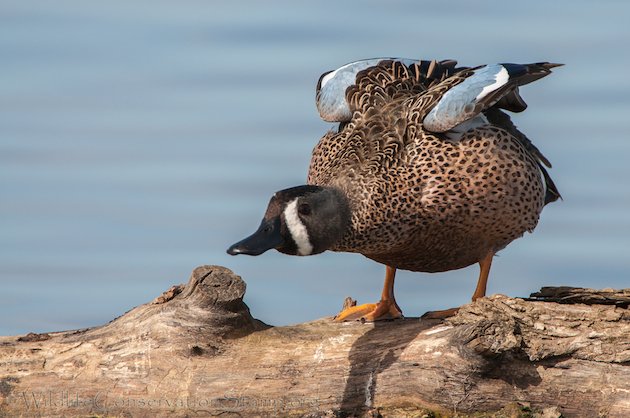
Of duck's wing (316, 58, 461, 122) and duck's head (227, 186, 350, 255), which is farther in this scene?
duck's wing (316, 58, 461, 122)

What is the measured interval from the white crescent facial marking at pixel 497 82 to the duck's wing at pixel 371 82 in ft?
1.89

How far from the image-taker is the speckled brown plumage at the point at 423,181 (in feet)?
24.5

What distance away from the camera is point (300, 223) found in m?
6.94

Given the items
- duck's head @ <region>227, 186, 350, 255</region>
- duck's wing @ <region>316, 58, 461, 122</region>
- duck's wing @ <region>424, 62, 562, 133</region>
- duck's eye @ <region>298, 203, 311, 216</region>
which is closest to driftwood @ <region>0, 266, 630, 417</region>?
duck's head @ <region>227, 186, 350, 255</region>

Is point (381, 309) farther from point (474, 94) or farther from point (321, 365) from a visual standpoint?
point (474, 94)

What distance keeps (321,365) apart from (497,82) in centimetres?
247

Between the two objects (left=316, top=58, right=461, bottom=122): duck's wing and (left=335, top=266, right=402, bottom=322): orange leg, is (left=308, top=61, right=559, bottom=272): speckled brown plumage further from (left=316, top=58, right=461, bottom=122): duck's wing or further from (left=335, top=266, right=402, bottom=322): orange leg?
(left=335, top=266, right=402, bottom=322): orange leg

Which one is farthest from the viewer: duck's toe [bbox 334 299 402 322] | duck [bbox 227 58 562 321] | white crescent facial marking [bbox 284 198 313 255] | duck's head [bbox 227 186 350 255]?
duck's toe [bbox 334 299 402 322]

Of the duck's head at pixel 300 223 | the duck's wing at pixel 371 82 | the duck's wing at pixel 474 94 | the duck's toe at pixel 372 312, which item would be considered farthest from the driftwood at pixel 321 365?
the duck's wing at pixel 371 82

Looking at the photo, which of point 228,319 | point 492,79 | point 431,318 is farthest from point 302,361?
point 492,79

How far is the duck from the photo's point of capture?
745 cm

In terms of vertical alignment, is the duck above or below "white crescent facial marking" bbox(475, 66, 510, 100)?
below

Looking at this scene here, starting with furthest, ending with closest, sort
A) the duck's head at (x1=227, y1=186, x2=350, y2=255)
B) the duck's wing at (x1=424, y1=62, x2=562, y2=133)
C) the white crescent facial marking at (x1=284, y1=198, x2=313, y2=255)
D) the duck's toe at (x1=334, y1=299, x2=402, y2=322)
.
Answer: the duck's toe at (x1=334, y1=299, x2=402, y2=322)
the duck's wing at (x1=424, y1=62, x2=562, y2=133)
the white crescent facial marking at (x1=284, y1=198, x2=313, y2=255)
the duck's head at (x1=227, y1=186, x2=350, y2=255)

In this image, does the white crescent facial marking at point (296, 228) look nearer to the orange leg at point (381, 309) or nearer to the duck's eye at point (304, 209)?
the duck's eye at point (304, 209)
